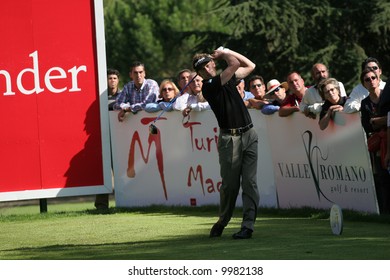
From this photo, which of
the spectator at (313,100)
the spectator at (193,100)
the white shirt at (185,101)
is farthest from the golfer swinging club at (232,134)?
the white shirt at (185,101)

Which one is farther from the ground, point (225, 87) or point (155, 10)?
point (155, 10)

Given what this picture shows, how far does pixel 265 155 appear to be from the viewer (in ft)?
59.0

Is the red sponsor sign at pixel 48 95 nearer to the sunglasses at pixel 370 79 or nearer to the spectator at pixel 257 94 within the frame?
the spectator at pixel 257 94

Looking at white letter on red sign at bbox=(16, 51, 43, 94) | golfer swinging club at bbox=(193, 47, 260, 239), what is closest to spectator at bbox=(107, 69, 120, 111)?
white letter on red sign at bbox=(16, 51, 43, 94)

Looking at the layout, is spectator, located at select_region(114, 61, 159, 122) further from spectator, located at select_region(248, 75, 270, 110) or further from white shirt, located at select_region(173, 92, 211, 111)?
spectator, located at select_region(248, 75, 270, 110)

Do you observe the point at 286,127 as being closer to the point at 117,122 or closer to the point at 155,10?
the point at 117,122

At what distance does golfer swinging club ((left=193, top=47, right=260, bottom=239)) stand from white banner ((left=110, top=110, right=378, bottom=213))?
2272 mm

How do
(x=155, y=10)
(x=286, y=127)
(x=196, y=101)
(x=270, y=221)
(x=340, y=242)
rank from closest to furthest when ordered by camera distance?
(x=340, y=242) < (x=270, y=221) < (x=286, y=127) < (x=196, y=101) < (x=155, y=10)

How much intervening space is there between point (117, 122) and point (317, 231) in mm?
6670

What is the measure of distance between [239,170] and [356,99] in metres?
2.65

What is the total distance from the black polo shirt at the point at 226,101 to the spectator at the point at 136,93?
20.1 ft

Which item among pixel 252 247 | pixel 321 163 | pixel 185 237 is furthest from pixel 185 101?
pixel 252 247

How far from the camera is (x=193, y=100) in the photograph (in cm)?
1911

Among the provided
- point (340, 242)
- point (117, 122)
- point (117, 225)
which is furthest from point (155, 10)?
point (340, 242)
